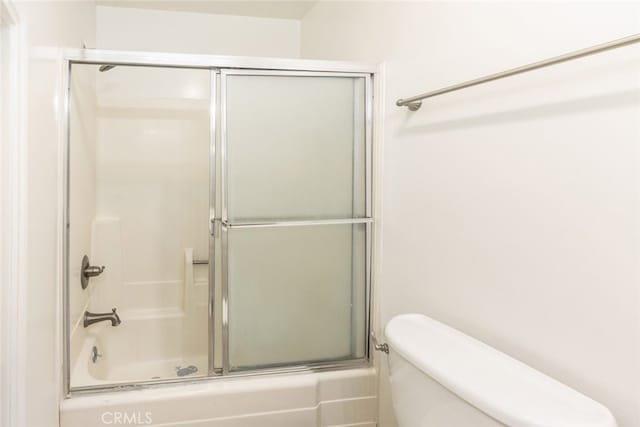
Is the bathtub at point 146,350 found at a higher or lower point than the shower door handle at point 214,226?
lower

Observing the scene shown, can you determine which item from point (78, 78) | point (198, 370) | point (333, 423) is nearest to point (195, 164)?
point (78, 78)

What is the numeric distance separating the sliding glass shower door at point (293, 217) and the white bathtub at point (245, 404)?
0.31 feet

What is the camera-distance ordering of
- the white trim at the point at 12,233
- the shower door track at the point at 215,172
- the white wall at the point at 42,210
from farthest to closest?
the shower door track at the point at 215,172
the white wall at the point at 42,210
the white trim at the point at 12,233

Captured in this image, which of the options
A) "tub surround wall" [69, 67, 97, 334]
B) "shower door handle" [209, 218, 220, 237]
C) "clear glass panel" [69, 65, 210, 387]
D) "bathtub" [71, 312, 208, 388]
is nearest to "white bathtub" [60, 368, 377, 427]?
"tub surround wall" [69, 67, 97, 334]

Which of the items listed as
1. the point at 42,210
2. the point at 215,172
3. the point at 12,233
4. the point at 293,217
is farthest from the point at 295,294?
the point at 12,233

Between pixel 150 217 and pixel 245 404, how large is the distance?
58.4 inches

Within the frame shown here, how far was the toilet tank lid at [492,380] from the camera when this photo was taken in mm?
899

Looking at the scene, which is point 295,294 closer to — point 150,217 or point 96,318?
point 96,318

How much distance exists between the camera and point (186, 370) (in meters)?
2.68

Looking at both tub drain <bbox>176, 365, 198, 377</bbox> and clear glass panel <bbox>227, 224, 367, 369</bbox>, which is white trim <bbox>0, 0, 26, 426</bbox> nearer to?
clear glass panel <bbox>227, 224, 367, 369</bbox>

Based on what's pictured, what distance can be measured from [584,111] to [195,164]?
2336 mm

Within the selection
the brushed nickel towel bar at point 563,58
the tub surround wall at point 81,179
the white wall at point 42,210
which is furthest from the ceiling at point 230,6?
the brushed nickel towel bar at point 563,58

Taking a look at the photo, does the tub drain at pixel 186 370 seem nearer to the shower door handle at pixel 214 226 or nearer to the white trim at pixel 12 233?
the shower door handle at pixel 214 226

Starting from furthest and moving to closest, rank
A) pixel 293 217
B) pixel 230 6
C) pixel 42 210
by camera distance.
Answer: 1. pixel 230 6
2. pixel 293 217
3. pixel 42 210
